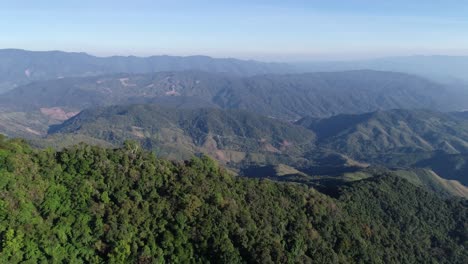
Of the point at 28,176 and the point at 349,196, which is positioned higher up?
the point at 28,176

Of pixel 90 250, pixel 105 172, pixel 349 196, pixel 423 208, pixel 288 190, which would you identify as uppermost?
pixel 105 172

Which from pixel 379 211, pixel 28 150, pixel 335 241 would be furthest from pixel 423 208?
pixel 28 150

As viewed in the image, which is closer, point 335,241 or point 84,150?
point 84,150

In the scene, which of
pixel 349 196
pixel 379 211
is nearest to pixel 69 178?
pixel 349 196

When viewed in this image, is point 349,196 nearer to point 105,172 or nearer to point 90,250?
point 105,172

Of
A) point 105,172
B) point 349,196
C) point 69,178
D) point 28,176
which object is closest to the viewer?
point 28,176

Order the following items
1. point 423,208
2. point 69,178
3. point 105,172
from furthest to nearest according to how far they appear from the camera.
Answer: point 423,208, point 105,172, point 69,178

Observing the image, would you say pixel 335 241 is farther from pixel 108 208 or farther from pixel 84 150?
pixel 84 150
